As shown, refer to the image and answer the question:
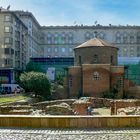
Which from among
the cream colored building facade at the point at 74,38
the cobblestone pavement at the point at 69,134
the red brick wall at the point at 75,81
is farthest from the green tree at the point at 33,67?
the cobblestone pavement at the point at 69,134

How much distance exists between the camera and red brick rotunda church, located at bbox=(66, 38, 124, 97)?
206 feet

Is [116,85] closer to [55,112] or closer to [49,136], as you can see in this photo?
[55,112]

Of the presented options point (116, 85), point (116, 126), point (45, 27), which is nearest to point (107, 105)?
point (116, 85)

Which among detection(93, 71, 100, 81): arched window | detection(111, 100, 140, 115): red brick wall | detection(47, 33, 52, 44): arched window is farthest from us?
detection(47, 33, 52, 44): arched window

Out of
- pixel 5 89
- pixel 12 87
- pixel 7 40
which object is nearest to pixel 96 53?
pixel 12 87

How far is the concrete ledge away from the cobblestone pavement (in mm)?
521

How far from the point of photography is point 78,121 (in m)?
17.9

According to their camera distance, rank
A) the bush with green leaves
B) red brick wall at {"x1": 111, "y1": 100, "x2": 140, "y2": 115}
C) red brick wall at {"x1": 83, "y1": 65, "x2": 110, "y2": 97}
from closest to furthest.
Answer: red brick wall at {"x1": 111, "y1": 100, "x2": 140, "y2": 115}
the bush with green leaves
red brick wall at {"x1": 83, "y1": 65, "x2": 110, "y2": 97}

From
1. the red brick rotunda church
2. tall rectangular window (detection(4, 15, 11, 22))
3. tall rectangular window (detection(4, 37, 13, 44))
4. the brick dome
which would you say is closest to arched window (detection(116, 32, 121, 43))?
tall rectangular window (detection(4, 37, 13, 44))

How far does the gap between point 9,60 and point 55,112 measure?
56.9 metres

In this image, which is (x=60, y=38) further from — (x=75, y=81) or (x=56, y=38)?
(x=75, y=81)

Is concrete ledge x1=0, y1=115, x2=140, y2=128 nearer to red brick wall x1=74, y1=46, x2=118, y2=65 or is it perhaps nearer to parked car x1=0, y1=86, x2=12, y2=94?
red brick wall x1=74, y1=46, x2=118, y2=65

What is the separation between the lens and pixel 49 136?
16266 mm

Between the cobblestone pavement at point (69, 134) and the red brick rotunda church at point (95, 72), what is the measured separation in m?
44.9
